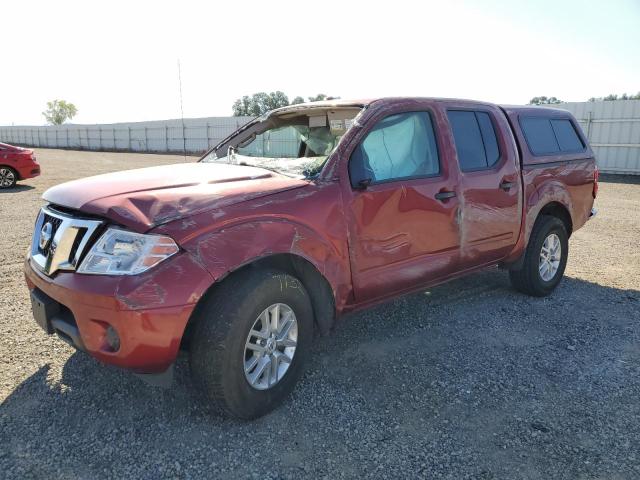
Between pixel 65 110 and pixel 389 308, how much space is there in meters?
127

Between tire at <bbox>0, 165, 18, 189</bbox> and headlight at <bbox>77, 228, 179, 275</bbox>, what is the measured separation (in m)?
12.7

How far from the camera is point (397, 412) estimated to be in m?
2.96

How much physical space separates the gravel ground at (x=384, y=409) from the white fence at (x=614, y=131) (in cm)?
1582

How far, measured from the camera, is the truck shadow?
8.77ft

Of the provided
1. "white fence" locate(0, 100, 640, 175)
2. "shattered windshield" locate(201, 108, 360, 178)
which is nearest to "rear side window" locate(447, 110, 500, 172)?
"shattered windshield" locate(201, 108, 360, 178)

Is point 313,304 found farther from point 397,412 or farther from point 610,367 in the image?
point 610,367

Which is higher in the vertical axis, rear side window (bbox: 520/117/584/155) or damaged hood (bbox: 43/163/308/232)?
rear side window (bbox: 520/117/584/155)

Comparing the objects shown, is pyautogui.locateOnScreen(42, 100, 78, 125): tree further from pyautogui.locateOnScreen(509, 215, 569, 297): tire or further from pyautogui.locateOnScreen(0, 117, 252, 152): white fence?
pyautogui.locateOnScreen(509, 215, 569, 297): tire

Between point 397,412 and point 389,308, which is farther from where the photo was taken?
point 389,308

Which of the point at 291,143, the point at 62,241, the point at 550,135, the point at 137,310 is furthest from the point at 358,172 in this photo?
the point at 550,135

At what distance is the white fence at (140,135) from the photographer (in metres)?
35.5

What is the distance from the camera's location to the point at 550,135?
501cm

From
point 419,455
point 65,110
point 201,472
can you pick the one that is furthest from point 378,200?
point 65,110

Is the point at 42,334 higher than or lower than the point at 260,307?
lower
